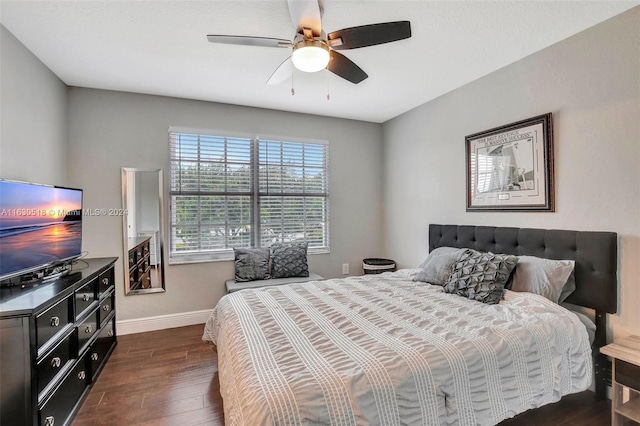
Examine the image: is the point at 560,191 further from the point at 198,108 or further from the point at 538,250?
the point at 198,108

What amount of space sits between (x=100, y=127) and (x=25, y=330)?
7.86 ft

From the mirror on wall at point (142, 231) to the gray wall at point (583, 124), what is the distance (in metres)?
3.28

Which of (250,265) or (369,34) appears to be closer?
(369,34)

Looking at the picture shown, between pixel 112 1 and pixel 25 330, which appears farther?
pixel 112 1

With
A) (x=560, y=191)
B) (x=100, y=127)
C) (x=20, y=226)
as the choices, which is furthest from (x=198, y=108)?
(x=560, y=191)

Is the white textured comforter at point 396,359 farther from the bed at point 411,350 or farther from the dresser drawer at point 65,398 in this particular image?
the dresser drawer at point 65,398

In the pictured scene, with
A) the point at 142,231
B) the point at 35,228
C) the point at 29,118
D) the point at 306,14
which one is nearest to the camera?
the point at 306,14

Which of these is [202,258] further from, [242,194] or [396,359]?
[396,359]

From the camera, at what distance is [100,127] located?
3105 mm

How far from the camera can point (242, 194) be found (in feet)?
12.1

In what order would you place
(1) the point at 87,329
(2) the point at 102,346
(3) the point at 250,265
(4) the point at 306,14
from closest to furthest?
(4) the point at 306,14, (1) the point at 87,329, (2) the point at 102,346, (3) the point at 250,265

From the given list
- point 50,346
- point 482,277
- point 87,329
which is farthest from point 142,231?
point 482,277

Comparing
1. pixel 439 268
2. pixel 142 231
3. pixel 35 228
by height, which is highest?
pixel 35 228

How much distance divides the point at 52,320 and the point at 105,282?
3.36 ft
